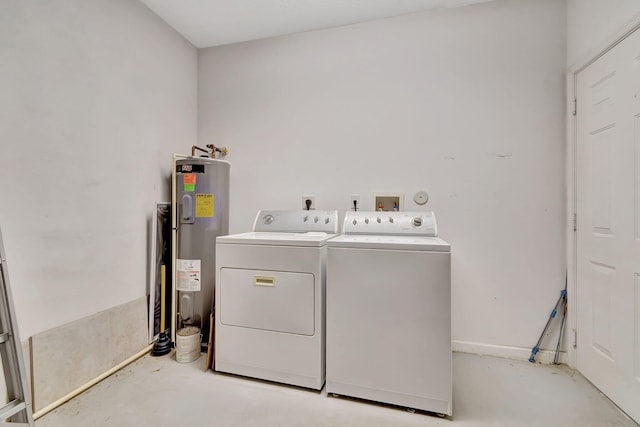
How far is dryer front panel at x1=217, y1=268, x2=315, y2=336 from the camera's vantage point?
172cm

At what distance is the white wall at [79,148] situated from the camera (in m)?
1.45

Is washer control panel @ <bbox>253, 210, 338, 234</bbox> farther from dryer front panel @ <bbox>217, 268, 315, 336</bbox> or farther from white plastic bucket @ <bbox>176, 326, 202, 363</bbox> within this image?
white plastic bucket @ <bbox>176, 326, 202, 363</bbox>

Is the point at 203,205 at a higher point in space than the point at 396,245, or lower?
higher

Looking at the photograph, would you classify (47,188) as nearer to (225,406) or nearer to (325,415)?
(225,406)

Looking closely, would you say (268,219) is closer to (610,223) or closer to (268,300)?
(268,300)

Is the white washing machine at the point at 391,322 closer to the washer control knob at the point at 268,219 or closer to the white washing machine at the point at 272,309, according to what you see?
the white washing machine at the point at 272,309

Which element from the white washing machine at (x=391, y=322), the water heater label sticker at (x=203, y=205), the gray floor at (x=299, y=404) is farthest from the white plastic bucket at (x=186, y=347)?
the white washing machine at (x=391, y=322)

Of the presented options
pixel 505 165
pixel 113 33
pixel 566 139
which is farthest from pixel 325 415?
pixel 113 33

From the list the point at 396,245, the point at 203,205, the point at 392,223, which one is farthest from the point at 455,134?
the point at 203,205

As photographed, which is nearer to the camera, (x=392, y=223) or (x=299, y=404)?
(x=299, y=404)

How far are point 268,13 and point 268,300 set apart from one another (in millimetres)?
2162

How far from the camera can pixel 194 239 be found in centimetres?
224

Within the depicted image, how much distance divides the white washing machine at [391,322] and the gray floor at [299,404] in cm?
13

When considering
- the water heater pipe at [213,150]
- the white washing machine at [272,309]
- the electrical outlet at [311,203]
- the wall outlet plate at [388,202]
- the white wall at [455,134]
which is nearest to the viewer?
the white washing machine at [272,309]
